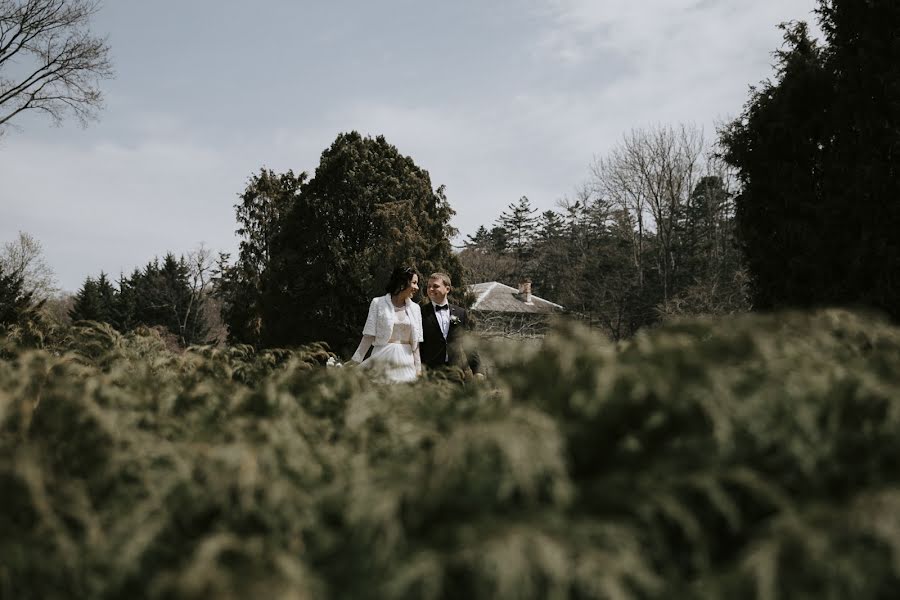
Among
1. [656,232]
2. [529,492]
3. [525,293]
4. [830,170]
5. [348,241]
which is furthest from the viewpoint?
[525,293]

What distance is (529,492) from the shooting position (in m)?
1.74

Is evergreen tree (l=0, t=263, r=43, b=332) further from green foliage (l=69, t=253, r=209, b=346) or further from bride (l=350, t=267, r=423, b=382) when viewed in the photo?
green foliage (l=69, t=253, r=209, b=346)

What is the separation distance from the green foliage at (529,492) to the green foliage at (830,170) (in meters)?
11.9

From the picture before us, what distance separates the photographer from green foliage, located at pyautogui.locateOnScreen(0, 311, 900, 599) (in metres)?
1.60

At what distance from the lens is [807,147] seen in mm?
14070

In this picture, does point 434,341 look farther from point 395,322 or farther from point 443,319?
point 395,322

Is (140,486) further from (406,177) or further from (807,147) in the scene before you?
(406,177)

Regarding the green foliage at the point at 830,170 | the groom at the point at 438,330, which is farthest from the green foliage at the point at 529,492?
the green foliage at the point at 830,170

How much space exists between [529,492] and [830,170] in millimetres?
14202

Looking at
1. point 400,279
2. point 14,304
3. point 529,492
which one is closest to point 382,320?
point 400,279

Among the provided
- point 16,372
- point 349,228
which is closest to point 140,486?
point 16,372

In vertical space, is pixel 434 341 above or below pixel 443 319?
below

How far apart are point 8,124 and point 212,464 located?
69.7 feet

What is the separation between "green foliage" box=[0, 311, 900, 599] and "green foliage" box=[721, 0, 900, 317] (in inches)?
467
